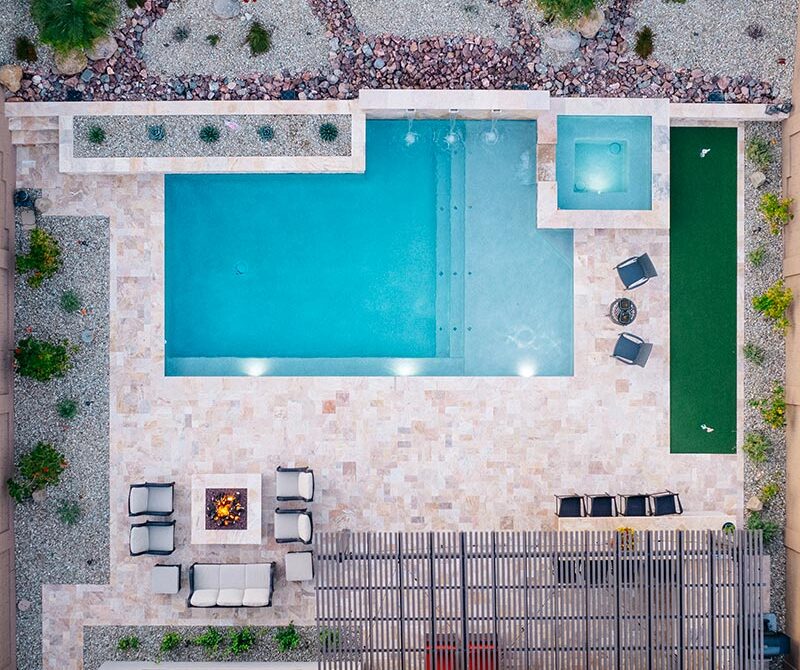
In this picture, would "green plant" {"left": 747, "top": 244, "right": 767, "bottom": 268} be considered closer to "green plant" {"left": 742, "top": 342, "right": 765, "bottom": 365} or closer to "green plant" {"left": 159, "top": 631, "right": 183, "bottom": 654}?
"green plant" {"left": 742, "top": 342, "right": 765, "bottom": 365}

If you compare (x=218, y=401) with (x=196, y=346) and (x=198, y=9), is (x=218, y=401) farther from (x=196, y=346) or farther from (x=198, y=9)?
(x=198, y=9)

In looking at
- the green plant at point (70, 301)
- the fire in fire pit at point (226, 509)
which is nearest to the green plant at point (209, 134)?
the green plant at point (70, 301)

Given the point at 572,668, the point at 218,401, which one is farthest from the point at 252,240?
the point at 572,668

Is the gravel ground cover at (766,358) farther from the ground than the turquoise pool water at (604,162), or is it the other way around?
the turquoise pool water at (604,162)

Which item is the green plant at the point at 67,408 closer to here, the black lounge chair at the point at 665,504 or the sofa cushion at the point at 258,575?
the sofa cushion at the point at 258,575

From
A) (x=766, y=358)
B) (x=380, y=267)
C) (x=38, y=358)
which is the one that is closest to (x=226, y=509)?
(x=38, y=358)

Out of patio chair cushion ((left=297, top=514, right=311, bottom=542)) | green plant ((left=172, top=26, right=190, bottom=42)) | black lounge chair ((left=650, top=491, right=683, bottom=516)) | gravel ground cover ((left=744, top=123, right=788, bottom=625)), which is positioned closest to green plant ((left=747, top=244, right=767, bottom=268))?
gravel ground cover ((left=744, top=123, right=788, bottom=625))

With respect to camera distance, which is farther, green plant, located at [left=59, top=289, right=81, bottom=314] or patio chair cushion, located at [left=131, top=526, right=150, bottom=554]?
green plant, located at [left=59, top=289, right=81, bottom=314]
